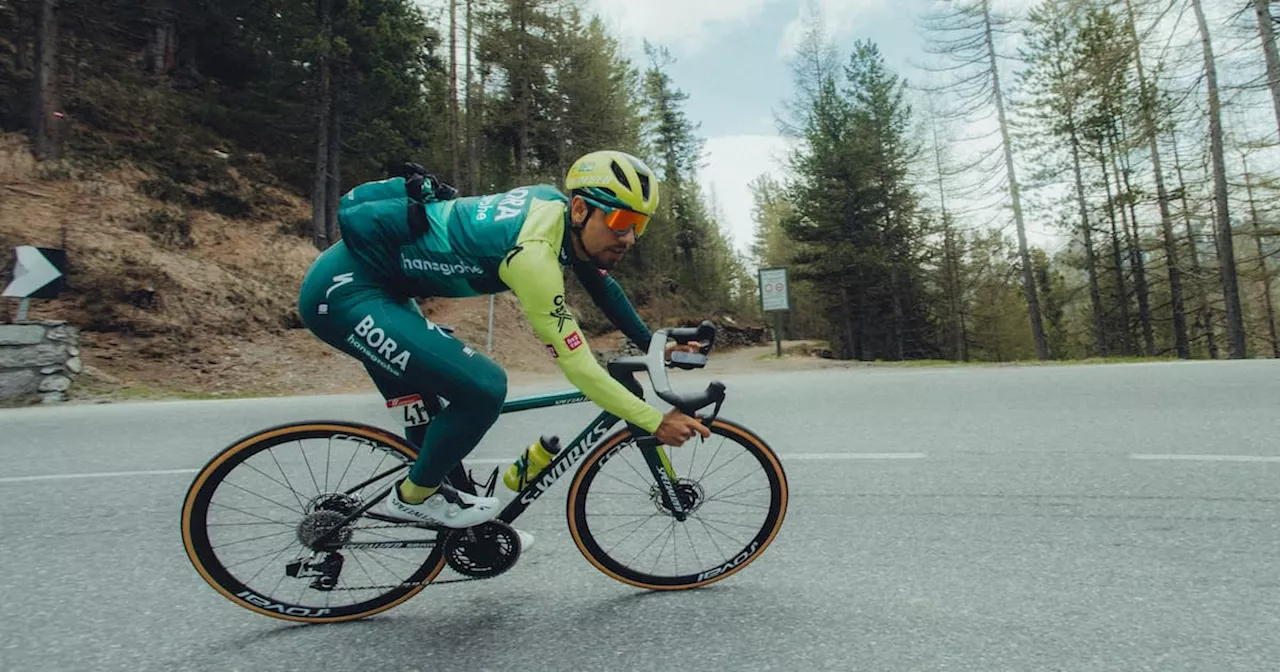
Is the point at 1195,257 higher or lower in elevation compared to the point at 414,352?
higher

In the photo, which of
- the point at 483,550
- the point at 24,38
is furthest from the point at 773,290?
the point at 24,38

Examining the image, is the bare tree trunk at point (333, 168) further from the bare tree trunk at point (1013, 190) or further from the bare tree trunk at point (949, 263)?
the bare tree trunk at point (949, 263)

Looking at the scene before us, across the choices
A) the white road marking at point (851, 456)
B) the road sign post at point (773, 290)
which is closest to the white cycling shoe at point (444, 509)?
the white road marking at point (851, 456)

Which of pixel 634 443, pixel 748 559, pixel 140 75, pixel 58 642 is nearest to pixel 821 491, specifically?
pixel 748 559

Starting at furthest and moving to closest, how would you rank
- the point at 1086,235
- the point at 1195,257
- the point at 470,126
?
the point at 1195,257, the point at 1086,235, the point at 470,126

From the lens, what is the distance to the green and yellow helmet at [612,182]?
262 centimetres

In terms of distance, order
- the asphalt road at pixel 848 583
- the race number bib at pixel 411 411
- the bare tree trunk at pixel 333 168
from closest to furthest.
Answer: the asphalt road at pixel 848 583 < the race number bib at pixel 411 411 < the bare tree trunk at pixel 333 168

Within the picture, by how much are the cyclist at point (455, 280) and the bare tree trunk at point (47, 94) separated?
62.6 feet

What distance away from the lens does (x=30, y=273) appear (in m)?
10.9

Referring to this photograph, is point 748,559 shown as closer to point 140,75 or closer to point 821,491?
point 821,491

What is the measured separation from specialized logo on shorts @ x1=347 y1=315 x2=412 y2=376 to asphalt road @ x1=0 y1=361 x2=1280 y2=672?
1.04 metres

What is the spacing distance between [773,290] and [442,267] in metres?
20.3

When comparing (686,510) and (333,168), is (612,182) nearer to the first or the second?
(686,510)

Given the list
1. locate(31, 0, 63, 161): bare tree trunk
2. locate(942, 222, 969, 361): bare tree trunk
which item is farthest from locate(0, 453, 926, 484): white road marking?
locate(942, 222, 969, 361): bare tree trunk
